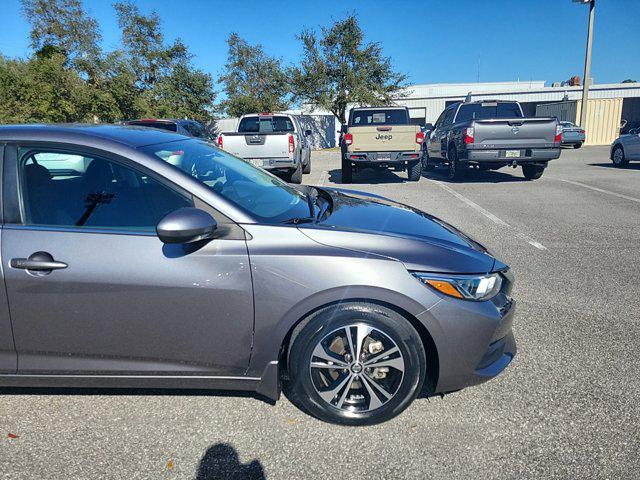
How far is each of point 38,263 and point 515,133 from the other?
11.3 meters

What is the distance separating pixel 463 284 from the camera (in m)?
2.39

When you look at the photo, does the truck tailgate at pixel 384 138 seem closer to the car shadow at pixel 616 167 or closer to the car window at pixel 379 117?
the car window at pixel 379 117

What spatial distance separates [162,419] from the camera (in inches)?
101

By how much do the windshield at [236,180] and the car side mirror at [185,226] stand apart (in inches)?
11.1

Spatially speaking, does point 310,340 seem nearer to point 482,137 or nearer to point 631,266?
point 631,266

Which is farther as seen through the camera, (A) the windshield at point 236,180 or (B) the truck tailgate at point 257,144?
(B) the truck tailgate at point 257,144

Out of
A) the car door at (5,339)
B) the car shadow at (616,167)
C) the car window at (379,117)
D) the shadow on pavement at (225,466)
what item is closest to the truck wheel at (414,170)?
the car window at (379,117)

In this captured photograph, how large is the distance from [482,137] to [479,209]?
3.40m

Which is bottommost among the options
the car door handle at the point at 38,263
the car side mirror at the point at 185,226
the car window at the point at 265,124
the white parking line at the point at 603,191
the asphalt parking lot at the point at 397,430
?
the asphalt parking lot at the point at 397,430

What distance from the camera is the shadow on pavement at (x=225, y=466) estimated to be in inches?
85.1

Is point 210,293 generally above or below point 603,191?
above

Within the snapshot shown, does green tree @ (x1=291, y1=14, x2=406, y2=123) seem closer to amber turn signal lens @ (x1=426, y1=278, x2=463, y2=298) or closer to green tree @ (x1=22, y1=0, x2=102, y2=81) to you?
green tree @ (x1=22, y1=0, x2=102, y2=81)

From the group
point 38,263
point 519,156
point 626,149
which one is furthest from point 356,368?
point 626,149

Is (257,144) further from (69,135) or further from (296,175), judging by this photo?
(69,135)
